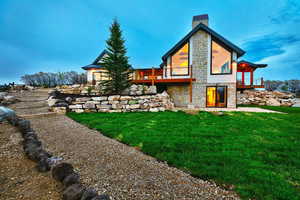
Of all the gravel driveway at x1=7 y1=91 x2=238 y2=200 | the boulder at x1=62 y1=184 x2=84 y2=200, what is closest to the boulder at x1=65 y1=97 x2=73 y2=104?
the gravel driveway at x1=7 y1=91 x2=238 y2=200

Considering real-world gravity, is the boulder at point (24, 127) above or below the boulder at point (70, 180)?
above

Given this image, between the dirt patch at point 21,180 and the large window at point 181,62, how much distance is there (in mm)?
11876

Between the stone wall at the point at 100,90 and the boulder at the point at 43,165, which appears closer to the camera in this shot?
the boulder at the point at 43,165

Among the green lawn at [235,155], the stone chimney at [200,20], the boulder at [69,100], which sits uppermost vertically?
the stone chimney at [200,20]

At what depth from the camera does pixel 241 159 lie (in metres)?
2.87

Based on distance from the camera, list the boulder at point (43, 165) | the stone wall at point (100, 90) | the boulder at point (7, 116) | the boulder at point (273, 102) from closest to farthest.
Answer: the boulder at point (43, 165)
the boulder at point (7, 116)
the stone wall at point (100, 90)
the boulder at point (273, 102)

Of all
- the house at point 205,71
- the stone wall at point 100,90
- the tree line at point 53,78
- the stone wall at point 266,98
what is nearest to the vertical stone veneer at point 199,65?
the house at point 205,71

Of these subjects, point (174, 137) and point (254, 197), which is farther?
point (174, 137)

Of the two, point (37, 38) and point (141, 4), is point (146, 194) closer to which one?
point (37, 38)

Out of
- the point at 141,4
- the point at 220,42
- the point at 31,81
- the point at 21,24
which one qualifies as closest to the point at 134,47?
the point at 141,4

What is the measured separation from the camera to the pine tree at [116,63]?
36.2ft

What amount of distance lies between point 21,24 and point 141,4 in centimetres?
6016

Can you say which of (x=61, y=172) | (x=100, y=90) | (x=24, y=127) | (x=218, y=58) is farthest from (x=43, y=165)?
(x=218, y=58)

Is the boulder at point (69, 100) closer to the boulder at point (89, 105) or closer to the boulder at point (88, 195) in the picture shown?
the boulder at point (89, 105)
